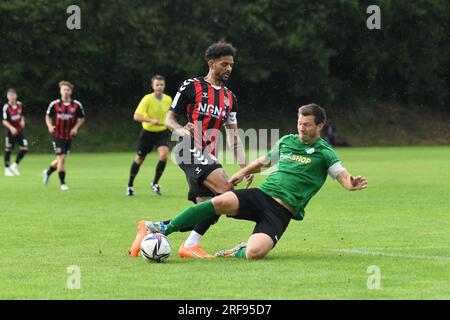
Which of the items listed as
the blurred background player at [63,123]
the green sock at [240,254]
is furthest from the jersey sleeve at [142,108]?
the green sock at [240,254]

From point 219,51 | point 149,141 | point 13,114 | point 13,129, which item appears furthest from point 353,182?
point 13,114

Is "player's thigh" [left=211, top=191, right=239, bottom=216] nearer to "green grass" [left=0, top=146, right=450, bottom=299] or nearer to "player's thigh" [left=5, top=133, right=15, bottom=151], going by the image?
"green grass" [left=0, top=146, right=450, bottom=299]

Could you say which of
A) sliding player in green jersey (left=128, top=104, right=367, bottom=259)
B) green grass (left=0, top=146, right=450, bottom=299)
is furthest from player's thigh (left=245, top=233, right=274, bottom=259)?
green grass (left=0, top=146, right=450, bottom=299)

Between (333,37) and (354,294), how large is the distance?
47284 millimetres

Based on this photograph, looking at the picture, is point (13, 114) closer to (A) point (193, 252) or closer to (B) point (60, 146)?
(B) point (60, 146)

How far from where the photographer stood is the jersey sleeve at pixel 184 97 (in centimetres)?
1061

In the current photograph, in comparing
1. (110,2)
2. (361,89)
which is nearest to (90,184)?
(110,2)

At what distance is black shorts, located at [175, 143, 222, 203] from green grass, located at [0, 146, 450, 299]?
0.70 m

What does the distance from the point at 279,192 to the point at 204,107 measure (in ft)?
4.56

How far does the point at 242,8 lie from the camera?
50.8m

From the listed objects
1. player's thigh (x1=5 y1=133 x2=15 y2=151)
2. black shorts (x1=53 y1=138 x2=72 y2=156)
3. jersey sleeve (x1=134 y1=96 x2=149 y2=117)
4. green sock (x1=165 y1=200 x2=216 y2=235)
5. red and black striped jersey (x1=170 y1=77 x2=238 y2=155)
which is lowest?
player's thigh (x1=5 y1=133 x2=15 y2=151)

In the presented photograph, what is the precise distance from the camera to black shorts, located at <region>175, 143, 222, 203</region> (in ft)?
34.1

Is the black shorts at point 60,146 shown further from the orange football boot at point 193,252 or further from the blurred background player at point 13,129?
the orange football boot at point 193,252

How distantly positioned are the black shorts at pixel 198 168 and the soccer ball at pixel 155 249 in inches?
47.9
